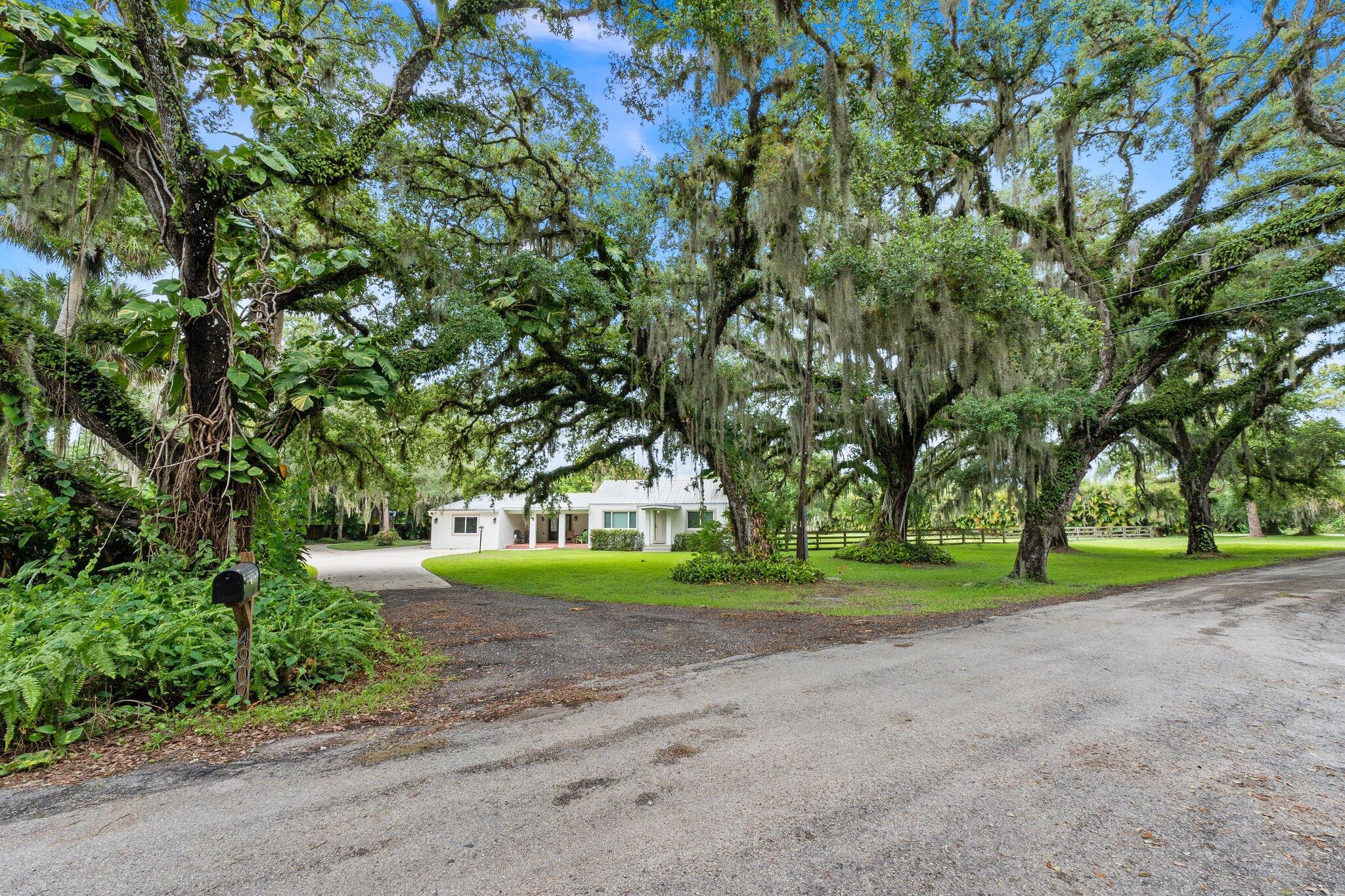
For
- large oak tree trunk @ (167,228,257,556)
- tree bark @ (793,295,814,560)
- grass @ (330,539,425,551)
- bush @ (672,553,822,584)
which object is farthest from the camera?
grass @ (330,539,425,551)

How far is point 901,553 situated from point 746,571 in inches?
277

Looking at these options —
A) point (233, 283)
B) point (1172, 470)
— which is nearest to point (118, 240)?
point (233, 283)

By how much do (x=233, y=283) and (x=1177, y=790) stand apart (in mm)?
8120

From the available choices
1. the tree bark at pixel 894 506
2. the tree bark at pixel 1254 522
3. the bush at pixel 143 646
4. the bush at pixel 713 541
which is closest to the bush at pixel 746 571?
the bush at pixel 713 541

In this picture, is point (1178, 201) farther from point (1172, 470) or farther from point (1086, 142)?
point (1172, 470)

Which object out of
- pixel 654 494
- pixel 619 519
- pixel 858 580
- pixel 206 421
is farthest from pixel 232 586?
pixel 654 494

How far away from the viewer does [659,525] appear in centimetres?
2873

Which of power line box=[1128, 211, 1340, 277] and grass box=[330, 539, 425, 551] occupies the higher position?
power line box=[1128, 211, 1340, 277]

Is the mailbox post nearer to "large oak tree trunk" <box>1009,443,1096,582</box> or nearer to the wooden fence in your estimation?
"large oak tree trunk" <box>1009,443,1096,582</box>

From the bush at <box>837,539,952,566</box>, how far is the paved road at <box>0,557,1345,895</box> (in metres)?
12.6

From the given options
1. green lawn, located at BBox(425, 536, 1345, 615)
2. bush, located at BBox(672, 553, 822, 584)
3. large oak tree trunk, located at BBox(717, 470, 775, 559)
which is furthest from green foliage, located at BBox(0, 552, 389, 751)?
large oak tree trunk, located at BBox(717, 470, 775, 559)

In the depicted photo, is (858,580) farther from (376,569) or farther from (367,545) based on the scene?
(367,545)

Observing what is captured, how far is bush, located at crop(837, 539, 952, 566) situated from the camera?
1634 cm

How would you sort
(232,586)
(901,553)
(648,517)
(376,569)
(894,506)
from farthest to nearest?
(648,517) → (894,506) → (901,553) → (376,569) → (232,586)
